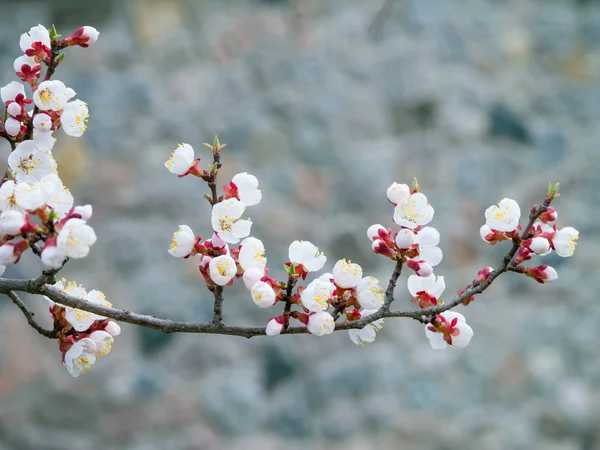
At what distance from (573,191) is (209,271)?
7.90 ft

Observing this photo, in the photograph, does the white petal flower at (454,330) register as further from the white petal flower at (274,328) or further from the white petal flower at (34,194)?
the white petal flower at (34,194)

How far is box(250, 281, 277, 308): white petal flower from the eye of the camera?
95 centimetres

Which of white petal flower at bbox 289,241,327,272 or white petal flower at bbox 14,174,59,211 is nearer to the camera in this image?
white petal flower at bbox 14,174,59,211

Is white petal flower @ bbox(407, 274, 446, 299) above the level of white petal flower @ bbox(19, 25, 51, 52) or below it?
below

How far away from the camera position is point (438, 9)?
3.20m

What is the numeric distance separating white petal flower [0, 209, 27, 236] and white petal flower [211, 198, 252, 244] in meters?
0.23

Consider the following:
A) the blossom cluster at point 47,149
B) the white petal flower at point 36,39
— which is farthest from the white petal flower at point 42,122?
the white petal flower at point 36,39

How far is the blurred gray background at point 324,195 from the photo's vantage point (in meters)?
2.66

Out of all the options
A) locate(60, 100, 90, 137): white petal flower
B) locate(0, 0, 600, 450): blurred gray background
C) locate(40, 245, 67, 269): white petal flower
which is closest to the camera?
locate(40, 245, 67, 269): white petal flower

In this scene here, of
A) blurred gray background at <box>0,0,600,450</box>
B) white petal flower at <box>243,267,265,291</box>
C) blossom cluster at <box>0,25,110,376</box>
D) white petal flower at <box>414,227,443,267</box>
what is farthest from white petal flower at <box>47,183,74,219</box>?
blurred gray background at <box>0,0,600,450</box>

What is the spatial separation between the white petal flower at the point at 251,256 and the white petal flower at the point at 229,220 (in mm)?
A: 15

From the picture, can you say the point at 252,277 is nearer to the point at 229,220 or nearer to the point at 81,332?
the point at 229,220

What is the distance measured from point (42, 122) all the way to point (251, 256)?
12.9 inches

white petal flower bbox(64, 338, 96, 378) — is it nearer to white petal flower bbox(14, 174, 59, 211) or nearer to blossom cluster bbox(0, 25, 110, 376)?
blossom cluster bbox(0, 25, 110, 376)
